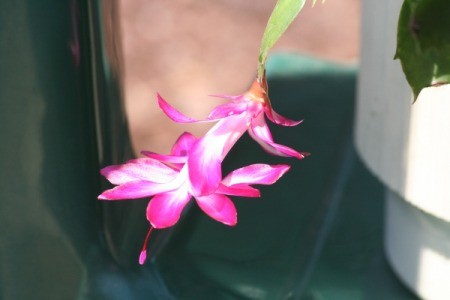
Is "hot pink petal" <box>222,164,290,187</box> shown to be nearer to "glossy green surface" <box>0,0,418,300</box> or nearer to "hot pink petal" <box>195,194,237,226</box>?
"hot pink petal" <box>195,194,237,226</box>

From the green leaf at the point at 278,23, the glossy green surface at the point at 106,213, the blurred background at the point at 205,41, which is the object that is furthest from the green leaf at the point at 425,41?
the blurred background at the point at 205,41

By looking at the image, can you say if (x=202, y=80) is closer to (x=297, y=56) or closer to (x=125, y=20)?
(x=125, y=20)

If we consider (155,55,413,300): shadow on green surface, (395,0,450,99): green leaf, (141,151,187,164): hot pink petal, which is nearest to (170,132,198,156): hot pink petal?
(141,151,187,164): hot pink petal

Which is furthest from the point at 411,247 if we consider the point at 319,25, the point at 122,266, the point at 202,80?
the point at 319,25

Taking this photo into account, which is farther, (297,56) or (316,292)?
(297,56)

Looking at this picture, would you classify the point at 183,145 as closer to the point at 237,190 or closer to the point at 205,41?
the point at 237,190

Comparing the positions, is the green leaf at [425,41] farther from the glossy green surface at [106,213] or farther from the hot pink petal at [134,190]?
the glossy green surface at [106,213]

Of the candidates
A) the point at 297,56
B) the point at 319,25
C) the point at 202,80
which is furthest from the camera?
the point at 319,25
